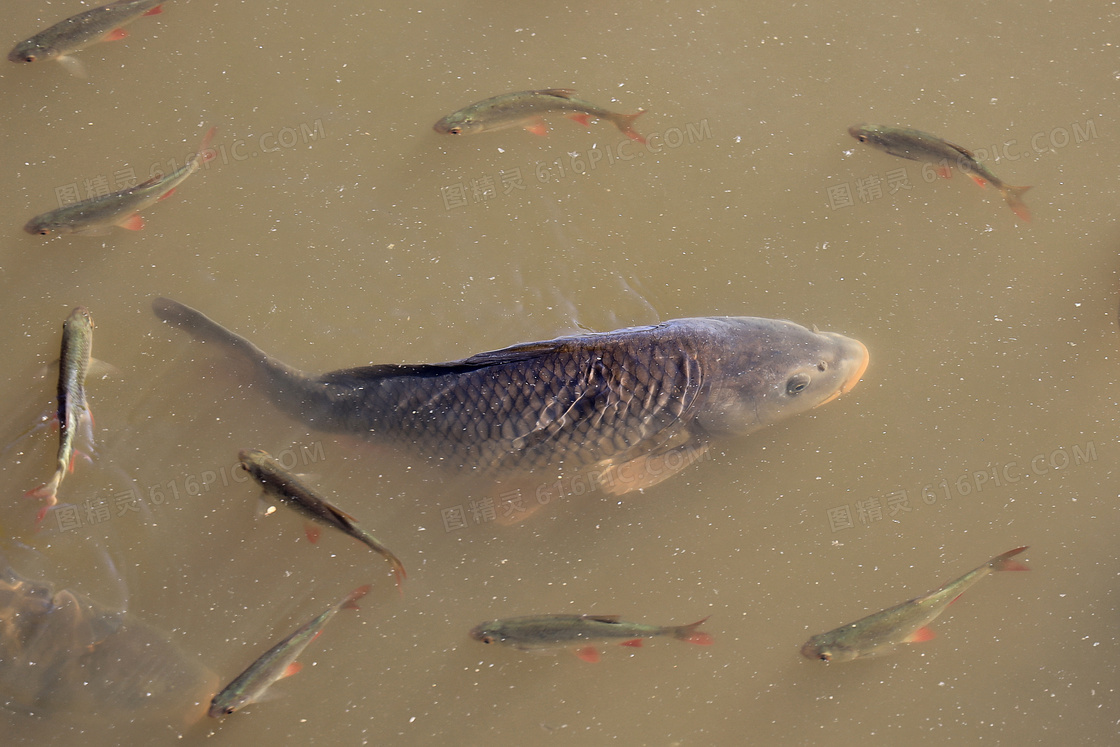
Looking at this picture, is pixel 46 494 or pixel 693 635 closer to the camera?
pixel 693 635

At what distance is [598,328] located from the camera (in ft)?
12.5

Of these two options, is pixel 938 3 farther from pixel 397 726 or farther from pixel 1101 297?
pixel 397 726

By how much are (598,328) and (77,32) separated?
10.2 feet

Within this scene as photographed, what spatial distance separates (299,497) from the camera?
3.11 metres

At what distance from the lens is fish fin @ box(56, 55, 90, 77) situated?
4.20 meters

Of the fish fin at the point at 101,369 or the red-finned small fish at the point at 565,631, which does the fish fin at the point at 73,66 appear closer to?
the fish fin at the point at 101,369

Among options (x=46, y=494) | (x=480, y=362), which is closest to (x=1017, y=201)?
(x=480, y=362)

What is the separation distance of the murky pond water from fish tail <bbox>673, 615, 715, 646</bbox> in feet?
0.24

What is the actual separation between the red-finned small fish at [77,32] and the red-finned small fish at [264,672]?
3243 millimetres

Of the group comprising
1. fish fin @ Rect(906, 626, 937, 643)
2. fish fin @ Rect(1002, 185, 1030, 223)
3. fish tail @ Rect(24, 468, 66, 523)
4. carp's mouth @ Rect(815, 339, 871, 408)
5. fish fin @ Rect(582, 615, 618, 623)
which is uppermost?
fish fin @ Rect(1002, 185, 1030, 223)

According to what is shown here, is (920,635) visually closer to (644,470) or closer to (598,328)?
(644,470)

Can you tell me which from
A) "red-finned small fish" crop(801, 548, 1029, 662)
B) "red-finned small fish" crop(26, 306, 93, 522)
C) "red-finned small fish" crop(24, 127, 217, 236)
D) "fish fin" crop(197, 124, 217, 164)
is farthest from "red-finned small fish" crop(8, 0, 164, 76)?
"red-finned small fish" crop(801, 548, 1029, 662)

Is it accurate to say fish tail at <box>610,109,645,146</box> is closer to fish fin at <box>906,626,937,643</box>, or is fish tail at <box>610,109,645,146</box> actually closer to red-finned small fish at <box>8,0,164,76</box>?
red-finned small fish at <box>8,0,164,76</box>

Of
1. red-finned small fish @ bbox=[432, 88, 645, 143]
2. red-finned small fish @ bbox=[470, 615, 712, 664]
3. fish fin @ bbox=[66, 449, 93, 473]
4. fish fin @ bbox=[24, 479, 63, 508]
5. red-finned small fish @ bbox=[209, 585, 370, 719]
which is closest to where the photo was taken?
red-finned small fish @ bbox=[209, 585, 370, 719]
